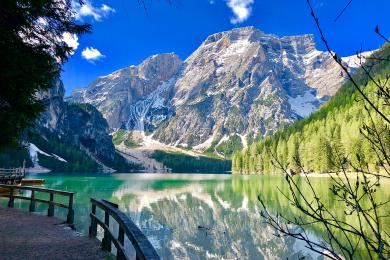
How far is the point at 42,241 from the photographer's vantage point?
1355cm

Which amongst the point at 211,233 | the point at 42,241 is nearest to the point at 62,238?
the point at 42,241

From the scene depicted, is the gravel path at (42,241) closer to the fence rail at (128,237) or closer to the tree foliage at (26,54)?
the fence rail at (128,237)

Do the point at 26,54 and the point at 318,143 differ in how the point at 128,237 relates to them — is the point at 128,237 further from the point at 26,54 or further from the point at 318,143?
the point at 318,143

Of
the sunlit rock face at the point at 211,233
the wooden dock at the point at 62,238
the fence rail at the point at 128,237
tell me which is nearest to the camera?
the fence rail at the point at 128,237

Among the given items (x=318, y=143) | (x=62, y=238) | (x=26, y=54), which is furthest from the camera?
(x=318, y=143)

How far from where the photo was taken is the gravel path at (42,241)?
38.1 ft

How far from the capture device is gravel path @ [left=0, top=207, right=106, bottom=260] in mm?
11617

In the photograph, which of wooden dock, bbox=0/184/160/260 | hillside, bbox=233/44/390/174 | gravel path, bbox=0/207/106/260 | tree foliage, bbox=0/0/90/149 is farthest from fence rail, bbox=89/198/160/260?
hillside, bbox=233/44/390/174

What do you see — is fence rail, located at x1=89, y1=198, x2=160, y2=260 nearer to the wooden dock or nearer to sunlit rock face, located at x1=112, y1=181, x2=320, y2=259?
the wooden dock

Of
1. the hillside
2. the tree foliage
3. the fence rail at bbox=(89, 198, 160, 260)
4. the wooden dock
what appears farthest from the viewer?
the hillside

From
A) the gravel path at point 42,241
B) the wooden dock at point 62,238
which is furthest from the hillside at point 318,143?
the wooden dock at point 62,238

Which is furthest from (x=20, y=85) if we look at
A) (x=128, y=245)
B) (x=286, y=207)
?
(x=286, y=207)

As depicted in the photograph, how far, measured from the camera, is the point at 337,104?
18375 cm

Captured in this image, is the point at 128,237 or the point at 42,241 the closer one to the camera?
the point at 128,237
